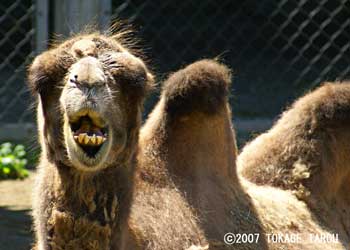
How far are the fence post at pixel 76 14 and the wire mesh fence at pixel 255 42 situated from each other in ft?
6.35

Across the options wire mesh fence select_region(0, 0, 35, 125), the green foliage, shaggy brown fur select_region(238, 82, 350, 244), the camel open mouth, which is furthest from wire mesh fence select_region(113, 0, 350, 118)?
the camel open mouth

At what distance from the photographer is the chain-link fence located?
7.67 m

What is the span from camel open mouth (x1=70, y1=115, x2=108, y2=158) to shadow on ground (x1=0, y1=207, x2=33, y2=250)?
213cm

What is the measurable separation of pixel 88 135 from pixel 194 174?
0.82 metres

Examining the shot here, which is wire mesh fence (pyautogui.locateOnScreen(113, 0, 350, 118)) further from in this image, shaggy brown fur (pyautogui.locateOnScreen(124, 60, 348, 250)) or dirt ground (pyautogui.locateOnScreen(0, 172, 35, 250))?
shaggy brown fur (pyautogui.locateOnScreen(124, 60, 348, 250))

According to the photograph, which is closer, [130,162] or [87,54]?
[87,54]

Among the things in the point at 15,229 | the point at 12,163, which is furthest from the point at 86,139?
the point at 12,163

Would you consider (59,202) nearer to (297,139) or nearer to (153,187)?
(153,187)

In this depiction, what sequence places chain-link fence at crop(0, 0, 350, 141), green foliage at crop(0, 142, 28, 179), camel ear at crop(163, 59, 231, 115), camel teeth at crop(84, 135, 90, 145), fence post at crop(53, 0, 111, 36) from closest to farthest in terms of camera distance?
camel teeth at crop(84, 135, 90, 145) < camel ear at crop(163, 59, 231, 115) < fence post at crop(53, 0, 111, 36) < green foliage at crop(0, 142, 28, 179) < chain-link fence at crop(0, 0, 350, 141)

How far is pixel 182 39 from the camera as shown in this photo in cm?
898

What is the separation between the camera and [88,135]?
2877 mm

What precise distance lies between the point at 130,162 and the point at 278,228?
2.87 feet

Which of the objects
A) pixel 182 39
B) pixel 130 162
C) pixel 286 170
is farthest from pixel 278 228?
pixel 182 39

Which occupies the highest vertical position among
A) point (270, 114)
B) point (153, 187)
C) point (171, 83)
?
point (171, 83)
